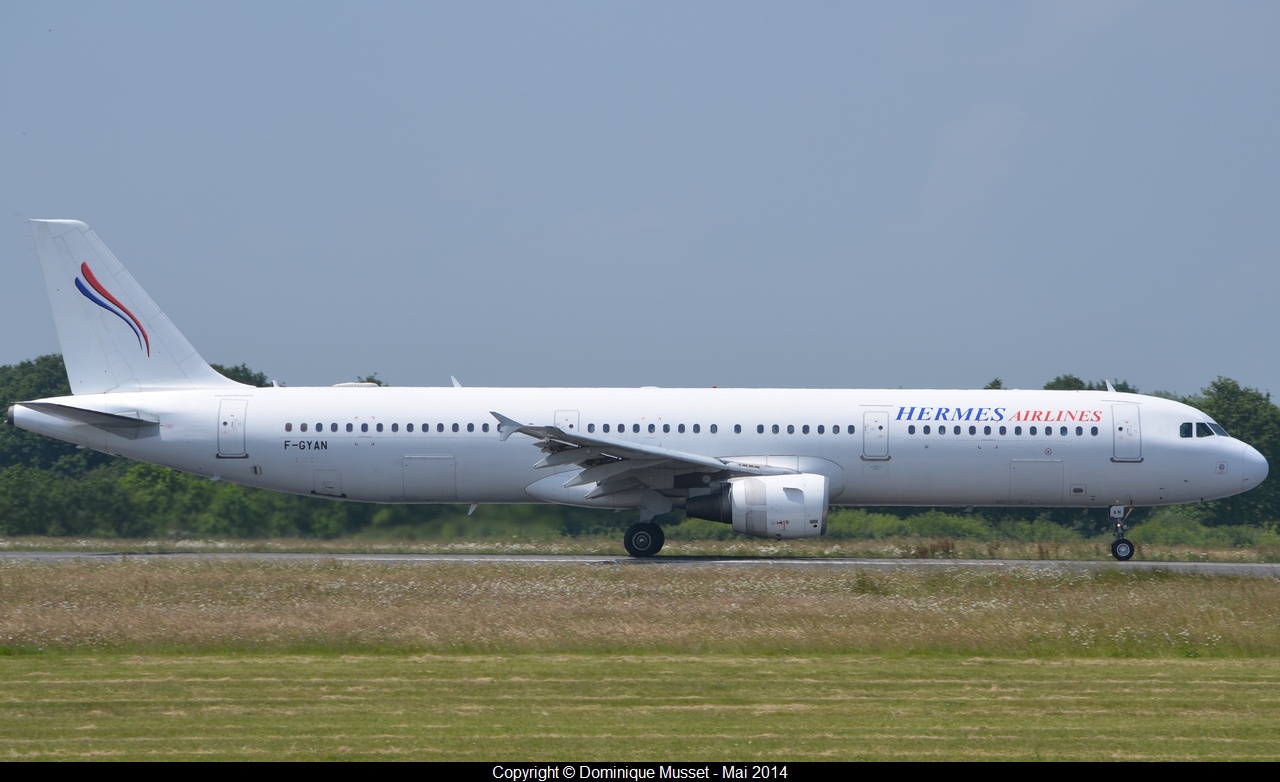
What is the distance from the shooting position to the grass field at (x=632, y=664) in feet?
32.1

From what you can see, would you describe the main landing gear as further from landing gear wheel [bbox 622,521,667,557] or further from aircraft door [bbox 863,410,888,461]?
landing gear wheel [bbox 622,521,667,557]

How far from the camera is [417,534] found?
87.4 feet

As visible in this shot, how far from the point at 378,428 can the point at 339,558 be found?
2.55 m

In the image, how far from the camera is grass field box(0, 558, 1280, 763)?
9.77 metres

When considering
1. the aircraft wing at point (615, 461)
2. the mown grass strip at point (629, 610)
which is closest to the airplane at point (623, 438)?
the aircraft wing at point (615, 461)

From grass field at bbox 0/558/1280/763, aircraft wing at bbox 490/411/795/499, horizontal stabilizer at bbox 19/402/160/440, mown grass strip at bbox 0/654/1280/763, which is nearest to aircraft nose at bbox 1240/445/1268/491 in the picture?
grass field at bbox 0/558/1280/763

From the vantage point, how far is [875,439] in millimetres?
25281

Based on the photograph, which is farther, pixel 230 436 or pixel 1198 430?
pixel 1198 430

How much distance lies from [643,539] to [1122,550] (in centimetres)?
932

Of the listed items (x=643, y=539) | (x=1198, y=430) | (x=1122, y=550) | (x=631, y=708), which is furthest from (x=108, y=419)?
(x=1198, y=430)

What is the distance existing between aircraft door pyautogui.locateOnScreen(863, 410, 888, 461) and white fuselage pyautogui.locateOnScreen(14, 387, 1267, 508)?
1.1 inches

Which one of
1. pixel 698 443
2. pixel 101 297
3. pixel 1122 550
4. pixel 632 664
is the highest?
pixel 101 297

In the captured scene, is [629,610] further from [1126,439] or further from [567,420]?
[1126,439]
